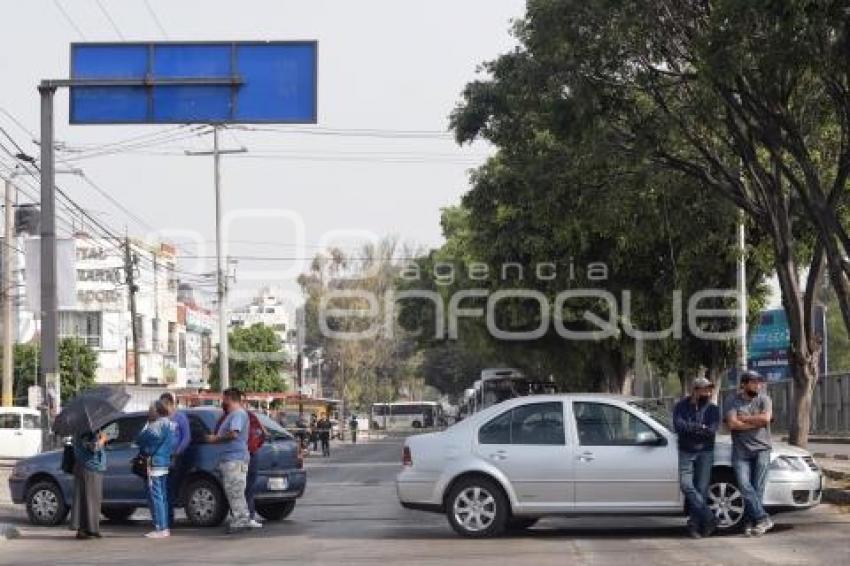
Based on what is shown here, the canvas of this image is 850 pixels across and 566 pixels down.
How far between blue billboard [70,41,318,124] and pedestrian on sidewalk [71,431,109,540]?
673 centimetres

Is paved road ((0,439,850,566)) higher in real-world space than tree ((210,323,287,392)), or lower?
lower

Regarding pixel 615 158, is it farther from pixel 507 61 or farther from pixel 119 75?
pixel 119 75

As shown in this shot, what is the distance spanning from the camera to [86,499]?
53.8ft

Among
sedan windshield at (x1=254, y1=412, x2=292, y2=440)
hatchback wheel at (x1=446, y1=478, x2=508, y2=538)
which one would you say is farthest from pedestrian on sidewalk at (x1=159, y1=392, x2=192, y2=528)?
hatchback wheel at (x1=446, y1=478, x2=508, y2=538)

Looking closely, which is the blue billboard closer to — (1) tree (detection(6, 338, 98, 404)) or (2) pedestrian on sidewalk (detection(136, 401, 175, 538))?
(2) pedestrian on sidewalk (detection(136, 401, 175, 538))

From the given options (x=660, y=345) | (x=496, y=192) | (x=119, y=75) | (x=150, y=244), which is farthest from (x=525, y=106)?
(x=150, y=244)

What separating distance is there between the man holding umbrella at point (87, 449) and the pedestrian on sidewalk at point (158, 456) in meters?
0.52

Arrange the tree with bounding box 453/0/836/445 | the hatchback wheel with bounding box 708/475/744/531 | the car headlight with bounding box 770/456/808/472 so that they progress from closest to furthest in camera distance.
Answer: the hatchback wheel with bounding box 708/475/744/531 → the car headlight with bounding box 770/456/808/472 → the tree with bounding box 453/0/836/445

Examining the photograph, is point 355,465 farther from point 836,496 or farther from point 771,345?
point 771,345

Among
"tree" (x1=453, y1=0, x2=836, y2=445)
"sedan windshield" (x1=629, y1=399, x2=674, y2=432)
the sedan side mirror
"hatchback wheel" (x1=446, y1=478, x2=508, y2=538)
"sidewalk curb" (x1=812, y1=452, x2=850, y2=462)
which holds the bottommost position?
"sidewalk curb" (x1=812, y1=452, x2=850, y2=462)

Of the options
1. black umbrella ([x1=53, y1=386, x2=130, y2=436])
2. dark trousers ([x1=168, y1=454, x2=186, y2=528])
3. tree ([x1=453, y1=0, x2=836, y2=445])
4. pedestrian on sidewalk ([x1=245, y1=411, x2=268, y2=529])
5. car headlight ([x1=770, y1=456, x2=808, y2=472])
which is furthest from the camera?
dark trousers ([x1=168, y1=454, x2=186, y2=528])

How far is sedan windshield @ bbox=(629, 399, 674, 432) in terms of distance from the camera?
594 inches

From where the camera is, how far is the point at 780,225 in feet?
74.8

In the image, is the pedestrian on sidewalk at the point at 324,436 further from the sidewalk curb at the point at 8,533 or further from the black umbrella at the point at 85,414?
the black umbrella at the point at 85,414
